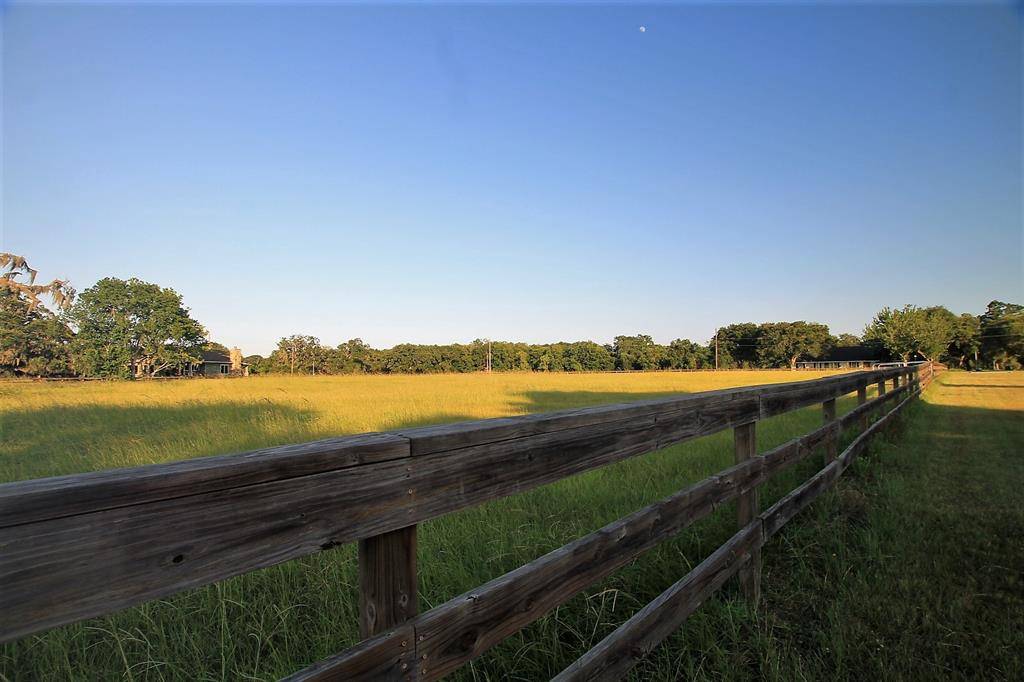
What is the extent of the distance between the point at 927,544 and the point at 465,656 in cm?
436

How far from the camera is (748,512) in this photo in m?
3.27

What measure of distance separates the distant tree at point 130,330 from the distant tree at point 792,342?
348ft

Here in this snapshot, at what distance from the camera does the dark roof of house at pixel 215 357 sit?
85.4 m

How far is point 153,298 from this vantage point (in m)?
61.8

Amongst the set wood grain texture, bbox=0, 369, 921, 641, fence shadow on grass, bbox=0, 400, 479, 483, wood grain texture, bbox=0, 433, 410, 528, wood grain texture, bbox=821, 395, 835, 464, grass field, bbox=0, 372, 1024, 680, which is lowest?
grass field, bbox=0, 372, 1024, 680

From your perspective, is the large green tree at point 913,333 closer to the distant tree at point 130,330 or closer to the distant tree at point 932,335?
the distant tree at point 932,335

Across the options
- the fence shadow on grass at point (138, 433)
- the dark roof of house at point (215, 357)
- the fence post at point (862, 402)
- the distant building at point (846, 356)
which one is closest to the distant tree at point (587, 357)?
the distant building at point (846, 356)

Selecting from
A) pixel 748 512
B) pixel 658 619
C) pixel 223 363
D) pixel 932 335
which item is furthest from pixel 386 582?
pixel 223 363

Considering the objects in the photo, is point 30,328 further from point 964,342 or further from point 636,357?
point 964,342

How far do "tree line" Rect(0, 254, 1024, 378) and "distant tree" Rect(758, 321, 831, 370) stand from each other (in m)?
0.22

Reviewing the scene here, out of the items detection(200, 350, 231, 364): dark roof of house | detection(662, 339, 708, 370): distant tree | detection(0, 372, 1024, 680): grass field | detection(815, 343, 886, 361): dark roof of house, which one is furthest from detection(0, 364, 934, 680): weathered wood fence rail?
detection(815, 343, 886, 361): dark roof of house

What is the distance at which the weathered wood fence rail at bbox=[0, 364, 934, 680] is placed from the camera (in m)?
0.83

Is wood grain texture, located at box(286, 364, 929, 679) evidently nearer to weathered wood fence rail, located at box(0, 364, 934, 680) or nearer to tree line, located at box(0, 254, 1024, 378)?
weathered wood fence rail, located at box(0, 364, 934, 680)

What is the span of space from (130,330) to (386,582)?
240 ft
